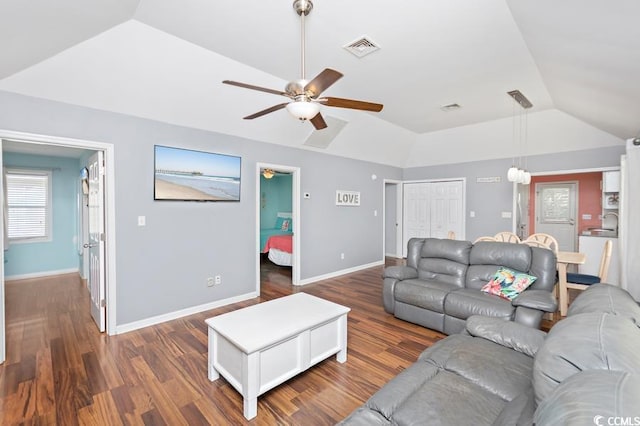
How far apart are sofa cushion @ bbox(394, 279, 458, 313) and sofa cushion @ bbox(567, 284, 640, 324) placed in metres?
1.45

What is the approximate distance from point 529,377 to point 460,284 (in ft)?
6.73

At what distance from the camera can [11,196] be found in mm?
5426

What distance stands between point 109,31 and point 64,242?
210 inches

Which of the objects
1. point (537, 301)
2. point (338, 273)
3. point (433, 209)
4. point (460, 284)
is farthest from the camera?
point (433, 209)

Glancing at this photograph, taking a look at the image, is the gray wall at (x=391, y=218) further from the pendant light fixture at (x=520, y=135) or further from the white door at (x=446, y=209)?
the pendant light fixture at (x=520, y=135)

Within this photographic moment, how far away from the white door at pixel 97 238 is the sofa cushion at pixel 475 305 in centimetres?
387

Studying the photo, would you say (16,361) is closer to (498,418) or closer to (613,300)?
(498,418)

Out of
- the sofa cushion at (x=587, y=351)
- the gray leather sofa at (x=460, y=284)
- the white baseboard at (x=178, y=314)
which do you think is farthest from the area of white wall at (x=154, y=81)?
the sofa cushion at (x=587, y=351)

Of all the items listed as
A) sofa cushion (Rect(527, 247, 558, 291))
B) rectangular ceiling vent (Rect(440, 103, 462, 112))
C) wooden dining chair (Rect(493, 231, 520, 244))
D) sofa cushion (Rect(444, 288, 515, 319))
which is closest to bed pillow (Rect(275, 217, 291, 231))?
rectangular ceiling vent (Rect(440, 103, 462, 112))

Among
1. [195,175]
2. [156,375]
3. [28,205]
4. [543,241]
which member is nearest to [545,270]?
[543,241]

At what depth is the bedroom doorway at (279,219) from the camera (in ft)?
16.8

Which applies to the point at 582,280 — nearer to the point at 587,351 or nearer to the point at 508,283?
the point at 508,283

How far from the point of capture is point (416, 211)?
24.3ft

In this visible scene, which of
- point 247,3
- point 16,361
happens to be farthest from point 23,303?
point 247,3
